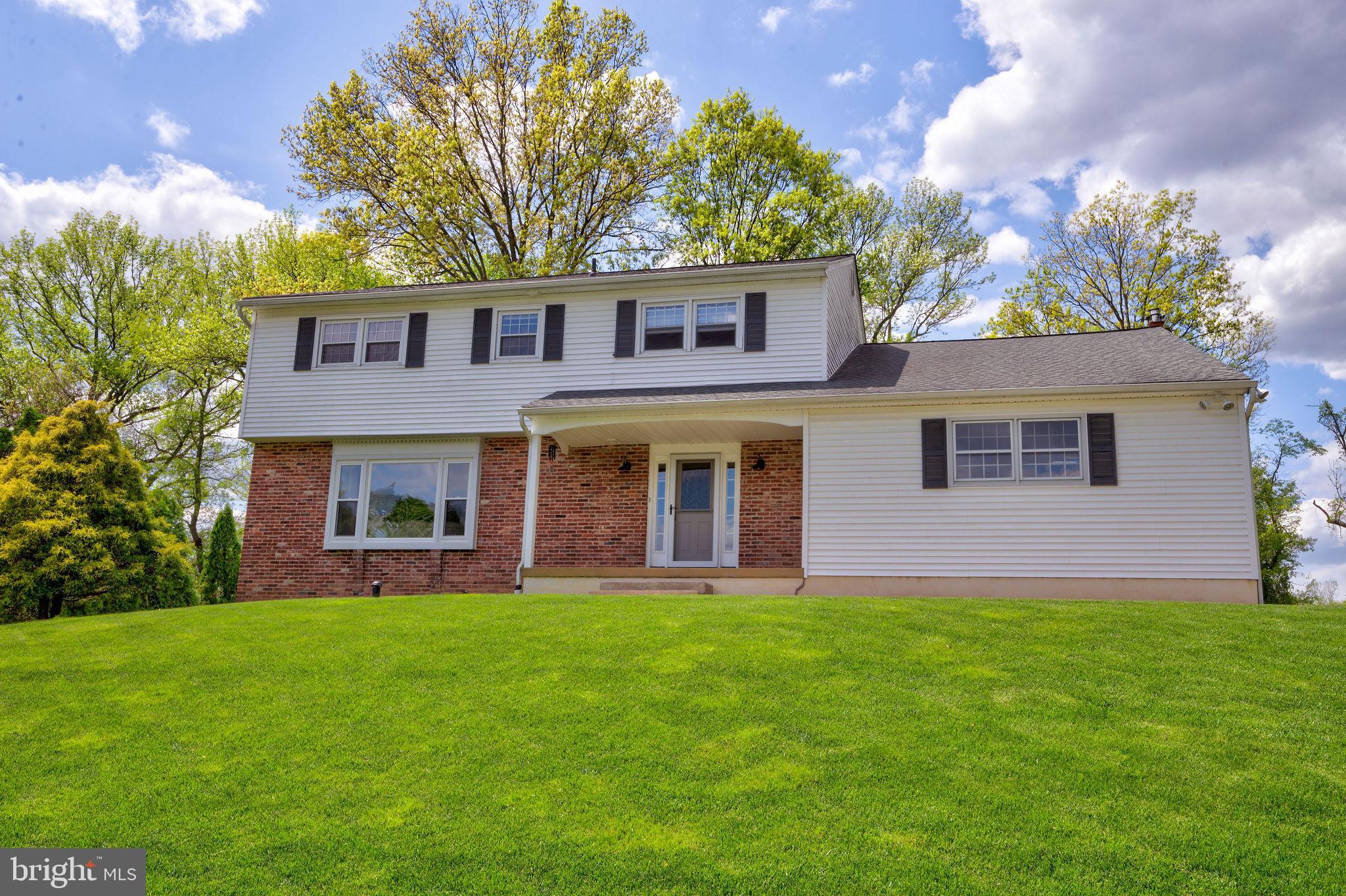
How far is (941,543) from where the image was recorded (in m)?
12.4

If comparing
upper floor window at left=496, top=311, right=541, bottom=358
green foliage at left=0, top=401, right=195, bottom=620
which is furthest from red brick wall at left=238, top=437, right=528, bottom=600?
green foliage at left=0, top=401, right=195, bottom=620

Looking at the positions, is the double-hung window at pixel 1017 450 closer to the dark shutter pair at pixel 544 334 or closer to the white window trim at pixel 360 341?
the dark shutter pair at pixel 544 334

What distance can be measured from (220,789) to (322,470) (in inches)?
460

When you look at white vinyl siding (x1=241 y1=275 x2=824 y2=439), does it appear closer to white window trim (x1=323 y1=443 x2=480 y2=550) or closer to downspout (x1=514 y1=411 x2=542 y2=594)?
white window trim (x1=323 y1=443 x2=480 y2=550)

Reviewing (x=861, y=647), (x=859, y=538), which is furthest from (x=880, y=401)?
(x=861, y=647)

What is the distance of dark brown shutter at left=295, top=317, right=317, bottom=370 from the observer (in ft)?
54.8

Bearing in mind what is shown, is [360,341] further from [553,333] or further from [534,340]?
[553,333]

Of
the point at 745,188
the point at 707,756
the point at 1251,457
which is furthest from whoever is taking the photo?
the point at 745,188

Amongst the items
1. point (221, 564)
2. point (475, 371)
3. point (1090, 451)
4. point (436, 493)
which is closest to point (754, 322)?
point (475, 371)

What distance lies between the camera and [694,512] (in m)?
14.7

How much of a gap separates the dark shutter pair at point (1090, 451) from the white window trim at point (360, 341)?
30.5 feet

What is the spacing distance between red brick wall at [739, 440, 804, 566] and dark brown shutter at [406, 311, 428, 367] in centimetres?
623

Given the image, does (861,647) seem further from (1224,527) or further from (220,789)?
(1224,527)

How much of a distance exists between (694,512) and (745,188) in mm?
15328
